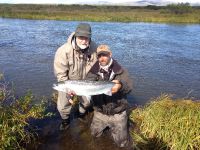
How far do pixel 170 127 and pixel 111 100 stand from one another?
3.78 ft

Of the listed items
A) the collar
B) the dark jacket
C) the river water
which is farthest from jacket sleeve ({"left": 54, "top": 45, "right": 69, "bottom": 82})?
the river water

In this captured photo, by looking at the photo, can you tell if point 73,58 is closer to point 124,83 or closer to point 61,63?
point 61,63

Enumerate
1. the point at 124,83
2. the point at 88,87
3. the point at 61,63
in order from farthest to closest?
the point at 61,63, the point at 124,83, the point at 88,87

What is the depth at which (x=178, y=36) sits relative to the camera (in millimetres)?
22125

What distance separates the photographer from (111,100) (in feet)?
18.5

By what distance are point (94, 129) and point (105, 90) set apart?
4.69 feet

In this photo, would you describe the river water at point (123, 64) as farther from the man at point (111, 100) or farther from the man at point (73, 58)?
the man at point (73, 58)

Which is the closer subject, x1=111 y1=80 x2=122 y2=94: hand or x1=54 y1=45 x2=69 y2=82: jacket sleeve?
x1=111 y1=80 x2=122 y2=94: hand

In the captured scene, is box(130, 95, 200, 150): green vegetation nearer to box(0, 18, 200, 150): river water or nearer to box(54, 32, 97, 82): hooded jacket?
box(0, 18, 200, 150): river water

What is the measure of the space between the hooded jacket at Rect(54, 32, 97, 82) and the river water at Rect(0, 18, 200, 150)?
130 centimetres

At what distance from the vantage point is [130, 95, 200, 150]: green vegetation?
17.6ft

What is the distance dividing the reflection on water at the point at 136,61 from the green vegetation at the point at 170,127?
8.13 feet

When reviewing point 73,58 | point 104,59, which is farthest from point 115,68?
point 73,58

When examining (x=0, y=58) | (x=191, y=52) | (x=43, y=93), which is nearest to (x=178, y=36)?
(x=191, y=52)
